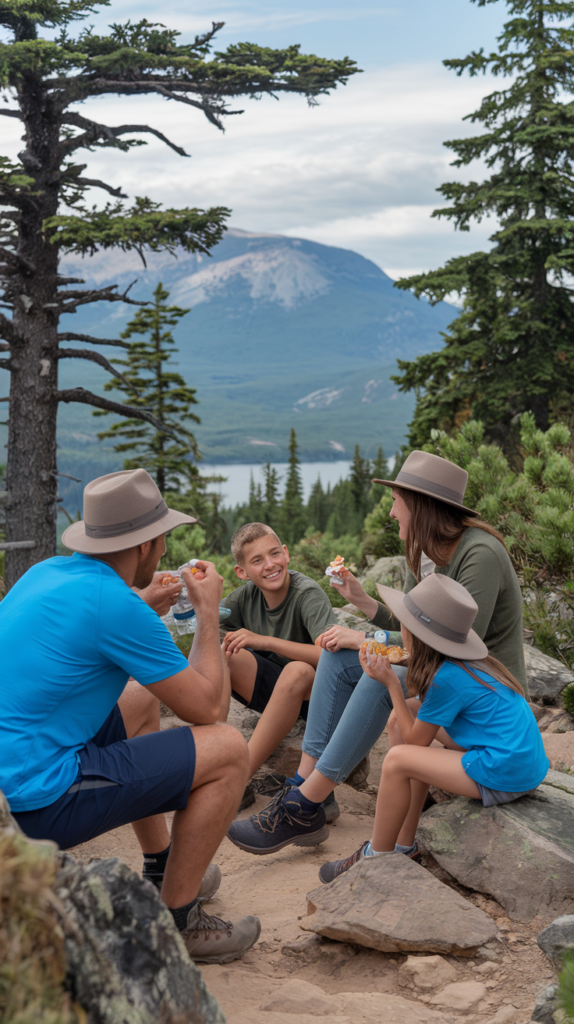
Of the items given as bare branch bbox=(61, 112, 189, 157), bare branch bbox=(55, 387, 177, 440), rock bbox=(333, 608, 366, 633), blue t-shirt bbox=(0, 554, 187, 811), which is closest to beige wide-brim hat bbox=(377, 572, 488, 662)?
blue t-shirt bbox=(0, 554, 187, 811)

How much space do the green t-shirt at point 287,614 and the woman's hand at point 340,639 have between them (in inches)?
14.3

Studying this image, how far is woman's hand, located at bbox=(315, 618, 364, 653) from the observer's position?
3.67m

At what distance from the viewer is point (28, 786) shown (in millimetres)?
2289

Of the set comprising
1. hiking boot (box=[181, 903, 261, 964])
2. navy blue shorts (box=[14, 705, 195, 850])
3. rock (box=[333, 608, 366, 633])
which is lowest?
hiking boot (box=[181, 903, 261, 964])

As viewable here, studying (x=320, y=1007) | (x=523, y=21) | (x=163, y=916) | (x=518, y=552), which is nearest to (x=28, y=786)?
(x=163, y=916)

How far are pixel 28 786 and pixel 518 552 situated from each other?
17.0 ft

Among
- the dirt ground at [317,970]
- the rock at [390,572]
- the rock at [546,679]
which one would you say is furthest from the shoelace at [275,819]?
the rock at [390,572]

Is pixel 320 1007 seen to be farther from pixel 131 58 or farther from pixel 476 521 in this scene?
pixel 131 58

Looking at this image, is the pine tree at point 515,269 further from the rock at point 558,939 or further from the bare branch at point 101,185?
the rock at point 558,939

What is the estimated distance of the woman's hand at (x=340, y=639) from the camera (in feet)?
12.0

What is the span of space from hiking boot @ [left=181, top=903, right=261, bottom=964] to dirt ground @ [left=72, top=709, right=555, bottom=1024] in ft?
0.14

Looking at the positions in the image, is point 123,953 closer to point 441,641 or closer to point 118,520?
point 118,520

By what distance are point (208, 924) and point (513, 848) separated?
4.04ft

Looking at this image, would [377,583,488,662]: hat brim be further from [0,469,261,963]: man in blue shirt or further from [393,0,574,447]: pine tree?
[393,0,574,447]: pine tree
